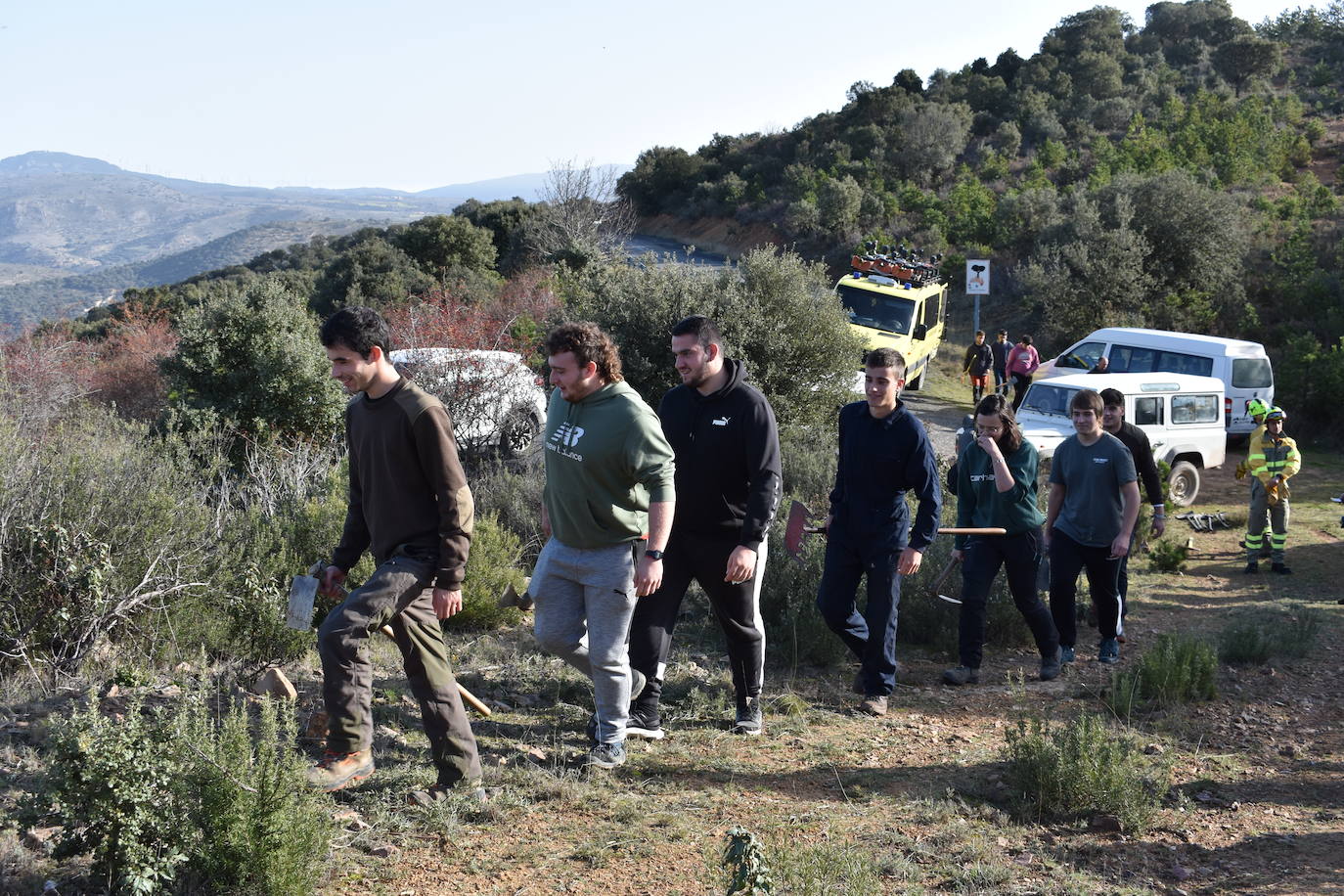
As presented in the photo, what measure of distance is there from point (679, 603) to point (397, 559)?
1.37 m

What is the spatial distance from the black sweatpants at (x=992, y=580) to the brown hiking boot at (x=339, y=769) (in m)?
3.49

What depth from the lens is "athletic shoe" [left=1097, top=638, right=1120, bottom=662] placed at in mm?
6691

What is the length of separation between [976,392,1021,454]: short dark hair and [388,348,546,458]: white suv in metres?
5.74

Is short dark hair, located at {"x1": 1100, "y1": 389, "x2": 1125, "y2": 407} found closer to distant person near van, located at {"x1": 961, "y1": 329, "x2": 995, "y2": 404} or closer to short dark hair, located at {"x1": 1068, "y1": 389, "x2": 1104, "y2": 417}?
short dark hair, located at {"x1": 1068, "y1": 389, "x2": 1104, "y2": 417}

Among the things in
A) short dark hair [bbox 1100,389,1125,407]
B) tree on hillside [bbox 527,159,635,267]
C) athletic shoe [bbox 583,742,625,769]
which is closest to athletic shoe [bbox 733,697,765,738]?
athletic shoe [bbox 583,742,625,769]

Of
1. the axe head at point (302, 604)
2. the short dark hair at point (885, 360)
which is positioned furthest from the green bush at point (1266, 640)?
the axe head at point (302, 604)

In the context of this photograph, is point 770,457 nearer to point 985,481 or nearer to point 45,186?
point 985,481

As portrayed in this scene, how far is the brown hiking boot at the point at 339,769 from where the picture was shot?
3.88m

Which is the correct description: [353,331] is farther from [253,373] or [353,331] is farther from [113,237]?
[113,237]

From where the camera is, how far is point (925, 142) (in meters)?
42.8

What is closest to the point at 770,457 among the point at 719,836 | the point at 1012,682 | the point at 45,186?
the point at 719,836

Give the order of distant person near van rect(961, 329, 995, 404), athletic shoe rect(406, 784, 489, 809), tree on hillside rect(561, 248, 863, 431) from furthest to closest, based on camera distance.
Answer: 1. distant person near van rect(961, 329, 995, 404)
2. tree on hillside rect(561, 248, 863, 431)
3. athletic shoe rect(406, 784, 489, 809)

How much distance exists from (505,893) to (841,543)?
261cm

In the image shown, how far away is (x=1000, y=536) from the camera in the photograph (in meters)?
6.10
